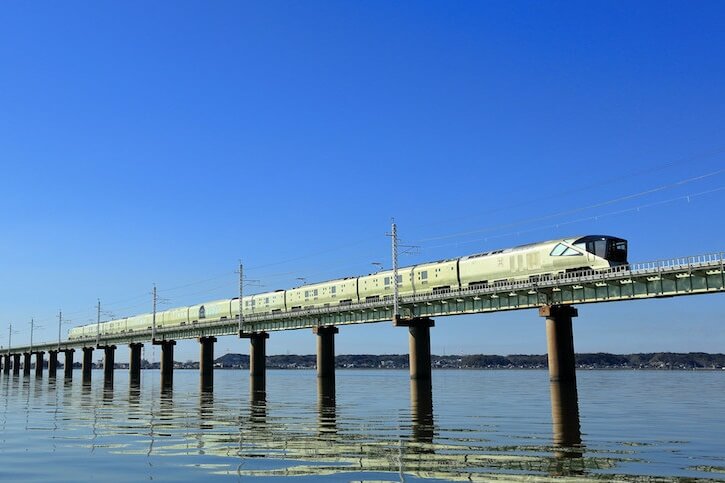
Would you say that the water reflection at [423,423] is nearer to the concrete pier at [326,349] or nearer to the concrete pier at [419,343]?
the concrete pier at [419,343]

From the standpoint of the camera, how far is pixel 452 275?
241 feet

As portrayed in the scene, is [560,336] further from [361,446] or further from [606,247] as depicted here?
[361,446]

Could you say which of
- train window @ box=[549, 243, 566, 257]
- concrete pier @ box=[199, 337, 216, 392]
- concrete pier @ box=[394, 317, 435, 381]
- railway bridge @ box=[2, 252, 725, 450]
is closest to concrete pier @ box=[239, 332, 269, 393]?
railway bridge @ box=[2, 252, 725, 450]

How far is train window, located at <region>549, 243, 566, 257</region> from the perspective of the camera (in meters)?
61.9

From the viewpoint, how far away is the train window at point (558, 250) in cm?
6188

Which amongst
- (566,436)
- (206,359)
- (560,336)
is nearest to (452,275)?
(560,336)

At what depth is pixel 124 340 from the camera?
144375mm

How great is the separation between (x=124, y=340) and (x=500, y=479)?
13987 centimetres

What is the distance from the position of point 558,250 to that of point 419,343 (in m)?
22.3

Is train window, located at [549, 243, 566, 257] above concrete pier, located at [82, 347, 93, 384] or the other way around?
above

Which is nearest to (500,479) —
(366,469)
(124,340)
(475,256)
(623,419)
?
(366,469)

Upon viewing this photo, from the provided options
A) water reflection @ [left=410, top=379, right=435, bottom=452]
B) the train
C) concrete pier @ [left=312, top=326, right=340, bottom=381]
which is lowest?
water reflection @ [left=410, top=379, right=435, bottom=452]

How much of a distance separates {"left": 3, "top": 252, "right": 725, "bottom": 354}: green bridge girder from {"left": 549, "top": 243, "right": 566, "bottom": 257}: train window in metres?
2.26

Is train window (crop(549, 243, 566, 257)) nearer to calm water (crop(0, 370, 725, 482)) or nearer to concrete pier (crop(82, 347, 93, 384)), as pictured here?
calm water (crop(0, 370, 725, 482))
